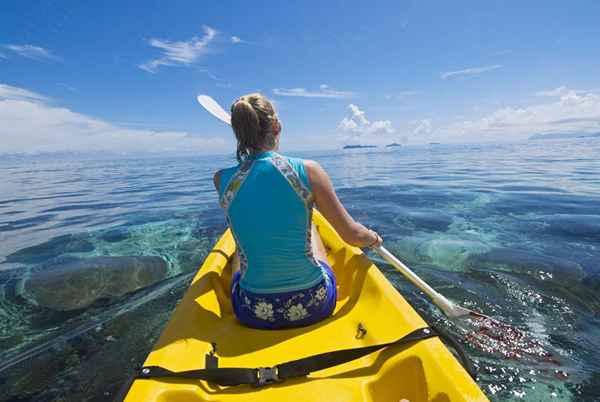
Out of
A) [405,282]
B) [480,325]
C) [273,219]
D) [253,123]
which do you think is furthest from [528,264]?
[253,123]

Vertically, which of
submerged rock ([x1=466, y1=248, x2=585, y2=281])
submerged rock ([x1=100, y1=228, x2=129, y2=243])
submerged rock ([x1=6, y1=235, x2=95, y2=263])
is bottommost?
submerged rock ([x1=466, y1=248, x2=585, y2=281])

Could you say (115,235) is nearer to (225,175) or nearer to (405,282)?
(405,282)

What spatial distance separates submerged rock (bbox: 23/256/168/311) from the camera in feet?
15.5

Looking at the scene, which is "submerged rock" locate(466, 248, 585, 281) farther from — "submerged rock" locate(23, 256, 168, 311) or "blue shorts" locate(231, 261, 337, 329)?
"submerged rock" locate(23, 256, 168, 311)

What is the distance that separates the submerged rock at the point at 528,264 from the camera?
4.83m

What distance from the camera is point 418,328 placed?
2023 millimetres

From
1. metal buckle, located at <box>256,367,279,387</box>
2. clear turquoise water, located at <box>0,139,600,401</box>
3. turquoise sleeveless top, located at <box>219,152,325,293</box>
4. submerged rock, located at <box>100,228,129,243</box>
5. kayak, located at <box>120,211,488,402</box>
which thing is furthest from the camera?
submerged rock, located at <box>100,228,129,243</box>

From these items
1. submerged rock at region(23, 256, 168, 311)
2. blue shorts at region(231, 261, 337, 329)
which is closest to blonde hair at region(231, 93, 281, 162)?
blue shorts at region(231, 261, 337, 329)

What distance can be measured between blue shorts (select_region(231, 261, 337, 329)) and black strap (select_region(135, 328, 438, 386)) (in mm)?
500

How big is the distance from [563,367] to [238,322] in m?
2.96

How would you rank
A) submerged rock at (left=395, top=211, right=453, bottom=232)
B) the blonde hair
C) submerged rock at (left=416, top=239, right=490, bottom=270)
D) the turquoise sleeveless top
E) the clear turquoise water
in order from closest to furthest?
the turquoise sleeveless top < the blonde hair < the clear turquoise water < submerged rock at (left=416, top=239, right=490, bottom=270) < submerged rock at (left=395, top=211, right=453, bottom=232)

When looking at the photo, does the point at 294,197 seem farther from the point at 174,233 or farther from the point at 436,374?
the point at 174,233

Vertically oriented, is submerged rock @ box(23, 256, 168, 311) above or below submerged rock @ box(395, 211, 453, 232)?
above

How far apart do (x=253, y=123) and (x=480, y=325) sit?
129 inches
